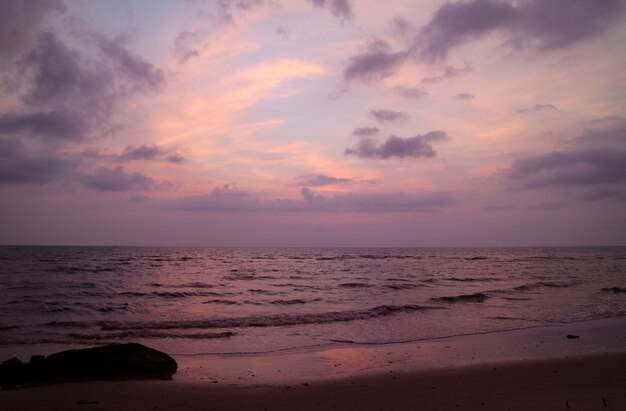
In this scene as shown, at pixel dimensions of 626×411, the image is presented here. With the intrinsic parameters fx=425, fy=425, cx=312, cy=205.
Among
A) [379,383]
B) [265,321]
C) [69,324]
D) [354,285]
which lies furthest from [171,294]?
[379,383]

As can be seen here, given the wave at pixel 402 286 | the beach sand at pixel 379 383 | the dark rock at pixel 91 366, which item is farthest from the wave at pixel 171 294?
the dark rock at pixel 91 366

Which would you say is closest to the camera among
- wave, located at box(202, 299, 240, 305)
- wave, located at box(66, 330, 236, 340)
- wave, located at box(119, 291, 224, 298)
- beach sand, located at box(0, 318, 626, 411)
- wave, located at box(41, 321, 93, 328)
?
beach sand, located at box(0, 318, 626, 411)

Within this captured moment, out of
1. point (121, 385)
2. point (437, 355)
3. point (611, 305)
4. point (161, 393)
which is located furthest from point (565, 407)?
point (611, 305)

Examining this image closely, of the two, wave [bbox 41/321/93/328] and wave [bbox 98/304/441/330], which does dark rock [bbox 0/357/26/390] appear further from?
wave [bbox 41/321/93/328]

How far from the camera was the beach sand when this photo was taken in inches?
311

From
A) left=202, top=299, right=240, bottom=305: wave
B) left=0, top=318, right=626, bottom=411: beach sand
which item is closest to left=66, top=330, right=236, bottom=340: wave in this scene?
left=0, top=318, right=626, bottom=411: beach sand

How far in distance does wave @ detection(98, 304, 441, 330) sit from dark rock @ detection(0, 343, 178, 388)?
7.18m

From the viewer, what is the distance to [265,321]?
19.2 m

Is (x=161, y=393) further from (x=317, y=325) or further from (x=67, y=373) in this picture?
(x=317, y=325)

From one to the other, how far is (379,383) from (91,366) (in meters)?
6.81

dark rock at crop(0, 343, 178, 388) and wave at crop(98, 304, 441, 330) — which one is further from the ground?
dark rock at crop(0, 343, 178, 388)

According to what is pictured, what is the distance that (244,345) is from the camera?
1440cm

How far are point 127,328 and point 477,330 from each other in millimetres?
14075

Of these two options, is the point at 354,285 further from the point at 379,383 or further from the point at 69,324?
the point at 379,383
